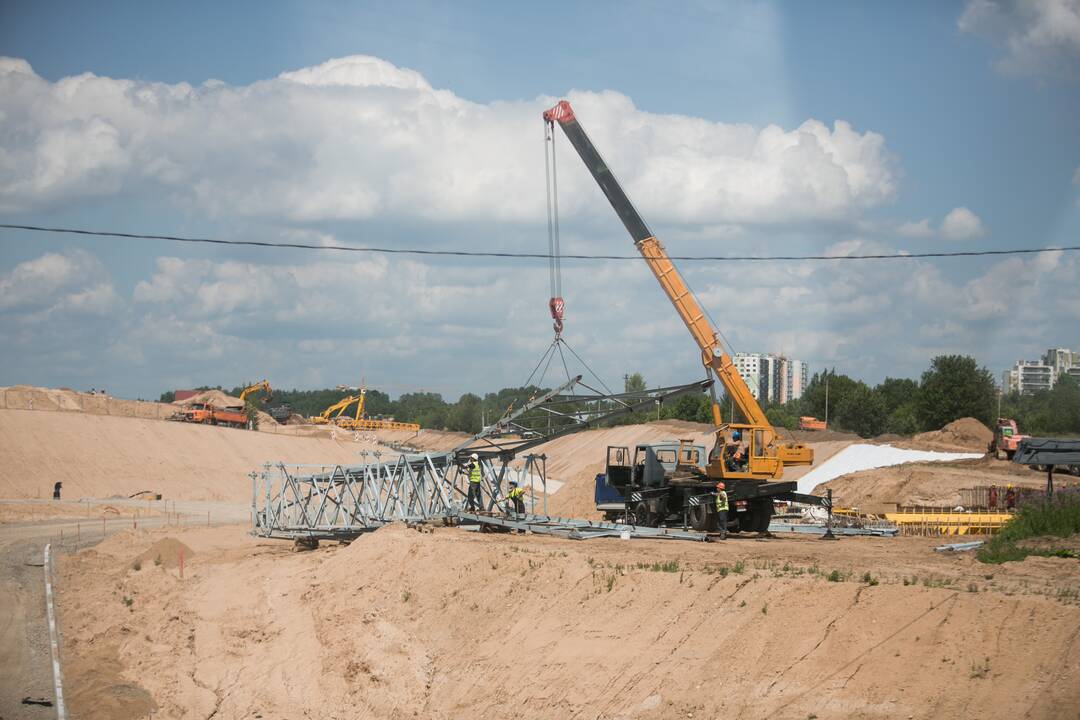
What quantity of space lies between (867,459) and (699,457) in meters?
23.4

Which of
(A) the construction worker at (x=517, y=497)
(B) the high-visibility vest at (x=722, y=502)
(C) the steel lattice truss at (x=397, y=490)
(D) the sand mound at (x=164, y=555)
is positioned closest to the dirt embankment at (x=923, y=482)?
(B) the high-visibility vest at (x=722, y=502)

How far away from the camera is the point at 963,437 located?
61.7m

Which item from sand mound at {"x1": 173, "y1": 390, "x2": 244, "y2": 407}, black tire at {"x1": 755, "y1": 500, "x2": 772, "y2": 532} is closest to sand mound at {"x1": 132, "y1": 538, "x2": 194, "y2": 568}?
black tire at {"x1": 755, "y1": 500, "x2": 772, "y2": 532}

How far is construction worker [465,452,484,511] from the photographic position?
30.2 meters

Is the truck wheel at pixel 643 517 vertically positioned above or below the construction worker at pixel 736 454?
below

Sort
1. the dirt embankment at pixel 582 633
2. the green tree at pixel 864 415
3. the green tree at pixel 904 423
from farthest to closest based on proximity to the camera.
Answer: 1. the green tree at pixel 864 415
2. the green tree at pixel 904 423
3. the dirt embankment at pixel 582 633

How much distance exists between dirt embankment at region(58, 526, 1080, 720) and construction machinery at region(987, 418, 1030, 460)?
2038cm

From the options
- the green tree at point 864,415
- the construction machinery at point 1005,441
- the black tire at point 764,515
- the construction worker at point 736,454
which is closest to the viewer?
the black tire at point 764,515

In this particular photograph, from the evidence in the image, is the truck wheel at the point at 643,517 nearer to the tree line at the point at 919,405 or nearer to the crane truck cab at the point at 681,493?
the crane truck cab at the point at 681,493

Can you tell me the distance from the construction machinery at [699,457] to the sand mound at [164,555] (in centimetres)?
1398

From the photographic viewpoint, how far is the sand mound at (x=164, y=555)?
3172cm

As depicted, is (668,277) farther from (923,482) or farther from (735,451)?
(923,482)

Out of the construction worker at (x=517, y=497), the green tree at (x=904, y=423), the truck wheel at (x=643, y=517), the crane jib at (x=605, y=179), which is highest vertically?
the crane jib at (x=605, y=179)

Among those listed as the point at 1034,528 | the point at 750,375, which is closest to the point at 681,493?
the point at 1034,528
